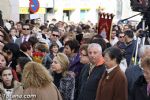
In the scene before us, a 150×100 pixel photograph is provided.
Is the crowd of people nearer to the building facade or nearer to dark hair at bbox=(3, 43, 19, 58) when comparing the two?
dark hair at bbox=(3, 43, 19, 58)

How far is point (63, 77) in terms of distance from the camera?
768 cm

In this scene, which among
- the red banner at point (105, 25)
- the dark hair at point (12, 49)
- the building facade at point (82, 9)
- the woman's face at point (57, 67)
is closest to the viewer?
the woman's face at point (57, 67)

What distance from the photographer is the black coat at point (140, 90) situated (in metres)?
5.94

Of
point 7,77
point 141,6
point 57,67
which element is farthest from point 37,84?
point 141,6

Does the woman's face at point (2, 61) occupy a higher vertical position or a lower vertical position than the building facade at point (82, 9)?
higher

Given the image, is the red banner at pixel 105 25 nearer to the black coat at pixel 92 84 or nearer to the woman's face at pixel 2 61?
the woman's face at pixel 2 61

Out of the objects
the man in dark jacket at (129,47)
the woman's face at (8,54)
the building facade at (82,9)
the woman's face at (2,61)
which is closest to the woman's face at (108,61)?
the woman's face at (2,61)

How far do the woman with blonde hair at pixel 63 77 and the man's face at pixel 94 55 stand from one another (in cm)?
49

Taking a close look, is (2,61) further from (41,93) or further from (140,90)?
(140,90)

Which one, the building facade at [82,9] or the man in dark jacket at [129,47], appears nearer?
the man in dark jacket at [129,47]

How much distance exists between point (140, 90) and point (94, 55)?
5.06 feet

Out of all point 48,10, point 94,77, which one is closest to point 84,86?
point 94,77

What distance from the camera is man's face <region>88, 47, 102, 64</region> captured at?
7.37m

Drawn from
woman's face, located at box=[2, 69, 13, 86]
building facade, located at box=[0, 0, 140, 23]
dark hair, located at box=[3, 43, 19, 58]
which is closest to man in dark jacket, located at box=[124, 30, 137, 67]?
dark hair, located at box=[3, 43, 19, 58]
